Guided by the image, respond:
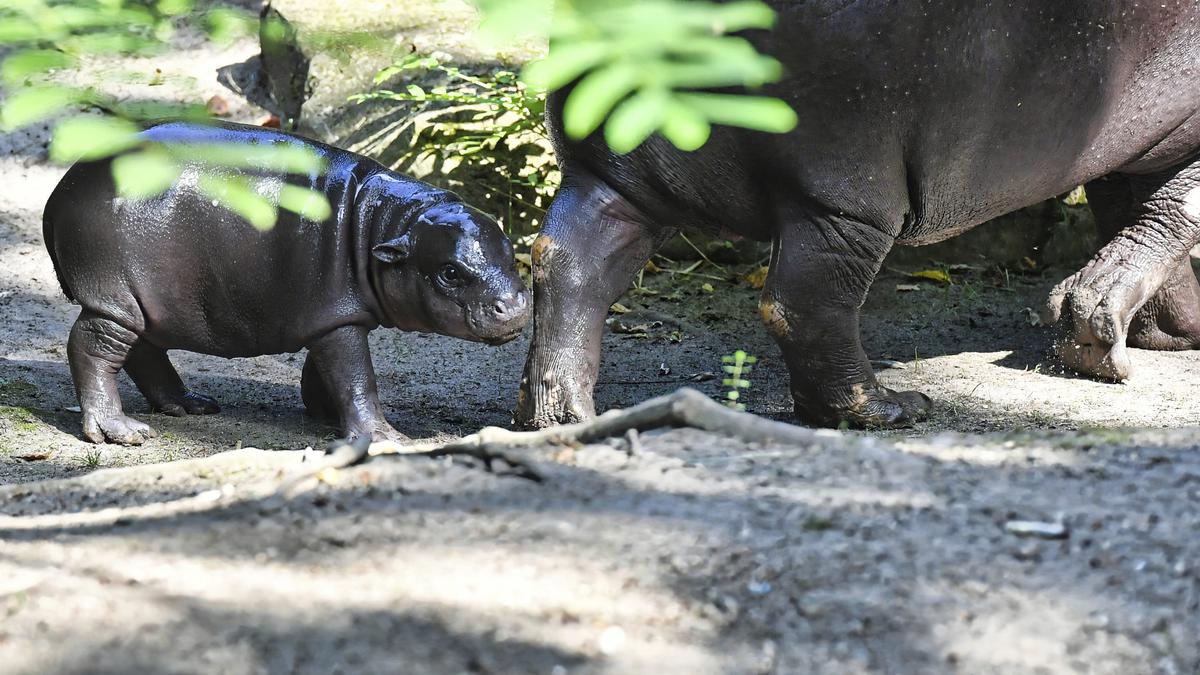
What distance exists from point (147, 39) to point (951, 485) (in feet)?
5.72

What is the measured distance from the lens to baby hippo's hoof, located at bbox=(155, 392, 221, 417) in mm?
5086

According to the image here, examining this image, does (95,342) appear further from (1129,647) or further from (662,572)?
(1129,647)

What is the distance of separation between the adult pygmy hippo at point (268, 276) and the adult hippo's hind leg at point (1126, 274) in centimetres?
223

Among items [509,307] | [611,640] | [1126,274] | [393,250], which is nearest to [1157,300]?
[1126,274]

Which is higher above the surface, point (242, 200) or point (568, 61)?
point (568, 61)

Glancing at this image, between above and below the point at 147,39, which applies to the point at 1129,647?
below

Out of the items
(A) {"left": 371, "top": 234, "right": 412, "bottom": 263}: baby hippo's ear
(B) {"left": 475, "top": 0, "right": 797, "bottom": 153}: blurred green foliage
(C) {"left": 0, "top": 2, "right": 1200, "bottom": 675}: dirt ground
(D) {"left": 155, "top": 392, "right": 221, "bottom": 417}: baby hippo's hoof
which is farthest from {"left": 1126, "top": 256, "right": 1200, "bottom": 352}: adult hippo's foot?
(B) {"left": 475, "top": 0, "right": 797, "bottom": 153}: blurred green foliage

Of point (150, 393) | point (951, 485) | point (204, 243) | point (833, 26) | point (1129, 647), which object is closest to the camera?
point (1129, 647)

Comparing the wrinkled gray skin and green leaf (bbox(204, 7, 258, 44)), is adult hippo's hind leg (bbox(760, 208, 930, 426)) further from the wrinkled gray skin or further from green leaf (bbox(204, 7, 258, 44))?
green leaf (bbox(204, 7, 258, 44))

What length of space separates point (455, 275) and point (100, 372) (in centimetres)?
128

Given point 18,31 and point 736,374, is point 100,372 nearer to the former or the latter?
point 736,374

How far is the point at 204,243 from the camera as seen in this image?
4.63 m

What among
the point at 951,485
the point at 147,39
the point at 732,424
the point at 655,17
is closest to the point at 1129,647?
the point at 951,485

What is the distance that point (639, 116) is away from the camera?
135cm
